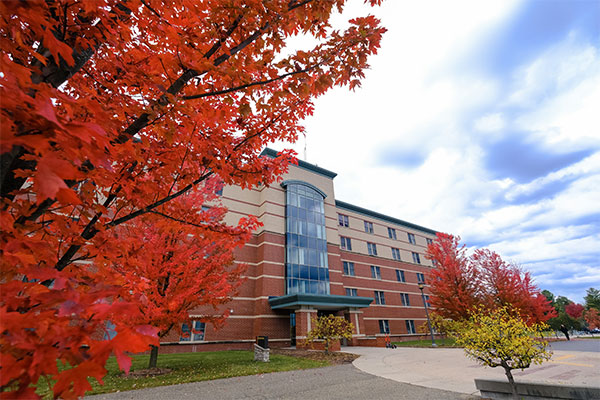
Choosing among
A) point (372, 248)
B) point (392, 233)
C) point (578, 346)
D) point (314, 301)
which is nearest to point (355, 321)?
point (314, 301)

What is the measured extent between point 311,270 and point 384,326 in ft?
40.2

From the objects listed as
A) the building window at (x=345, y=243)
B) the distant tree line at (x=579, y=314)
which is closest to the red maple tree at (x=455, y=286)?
the building window at (x=345, y=243)

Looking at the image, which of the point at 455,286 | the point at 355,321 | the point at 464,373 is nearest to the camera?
the point at 464,373

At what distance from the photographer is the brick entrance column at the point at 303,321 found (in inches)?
768

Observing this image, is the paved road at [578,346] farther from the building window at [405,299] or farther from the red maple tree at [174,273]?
the red maple tree at [174,273]

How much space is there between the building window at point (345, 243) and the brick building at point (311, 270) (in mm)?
119

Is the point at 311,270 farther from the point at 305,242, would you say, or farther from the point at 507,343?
the point at 507,343

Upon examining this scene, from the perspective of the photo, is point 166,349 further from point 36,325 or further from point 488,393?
point 36,325

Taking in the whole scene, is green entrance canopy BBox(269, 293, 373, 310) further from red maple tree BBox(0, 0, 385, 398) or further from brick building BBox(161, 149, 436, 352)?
red maple tree BBox(0, 0, 385, 398)

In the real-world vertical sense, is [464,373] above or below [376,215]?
below

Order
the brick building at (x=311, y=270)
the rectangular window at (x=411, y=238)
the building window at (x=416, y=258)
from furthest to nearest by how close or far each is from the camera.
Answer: the rectangular window at (x=411, y=238)
the building window at (x=416, y=258)
the brick building at (x=311, y=270)

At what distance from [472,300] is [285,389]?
17.2 meters

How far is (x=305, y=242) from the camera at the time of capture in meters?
25.3

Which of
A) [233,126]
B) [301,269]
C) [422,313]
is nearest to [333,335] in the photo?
[301,269]
